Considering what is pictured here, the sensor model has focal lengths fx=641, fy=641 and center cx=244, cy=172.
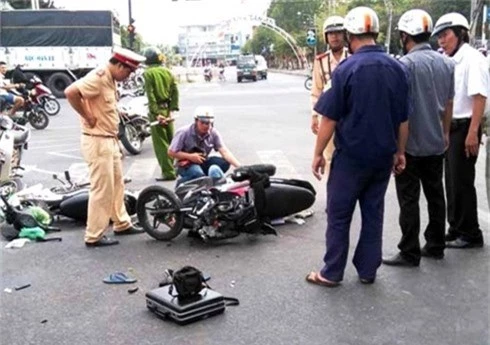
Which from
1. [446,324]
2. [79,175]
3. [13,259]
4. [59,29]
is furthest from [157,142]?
[59,29]

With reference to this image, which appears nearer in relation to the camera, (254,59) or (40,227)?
(40,227)

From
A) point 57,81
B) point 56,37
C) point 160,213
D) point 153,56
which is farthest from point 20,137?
point 57,81

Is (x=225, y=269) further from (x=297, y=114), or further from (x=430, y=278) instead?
(x=297, y=114)

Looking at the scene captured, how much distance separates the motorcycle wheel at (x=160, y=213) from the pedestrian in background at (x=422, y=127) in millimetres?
1872

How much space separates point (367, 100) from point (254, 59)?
1706 inches

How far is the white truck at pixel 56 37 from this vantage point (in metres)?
26.9

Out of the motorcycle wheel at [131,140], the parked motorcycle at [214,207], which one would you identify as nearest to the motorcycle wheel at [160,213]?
the parked motorcycle at [214,207]

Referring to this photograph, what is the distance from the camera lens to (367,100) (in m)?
4.12

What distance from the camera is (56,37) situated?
2698 centimetres

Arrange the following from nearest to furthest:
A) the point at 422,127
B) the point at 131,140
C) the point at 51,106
Answer: the point at 422,127 → the point at 131,140 → the point at 51,106

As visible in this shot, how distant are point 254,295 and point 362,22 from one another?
1.99 m

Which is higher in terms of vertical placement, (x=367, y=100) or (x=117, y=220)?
(x=367, y=100)

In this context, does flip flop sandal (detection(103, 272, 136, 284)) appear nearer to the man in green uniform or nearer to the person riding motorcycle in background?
the person riding motorcycle in background

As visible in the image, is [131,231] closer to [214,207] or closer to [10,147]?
[214,207]
